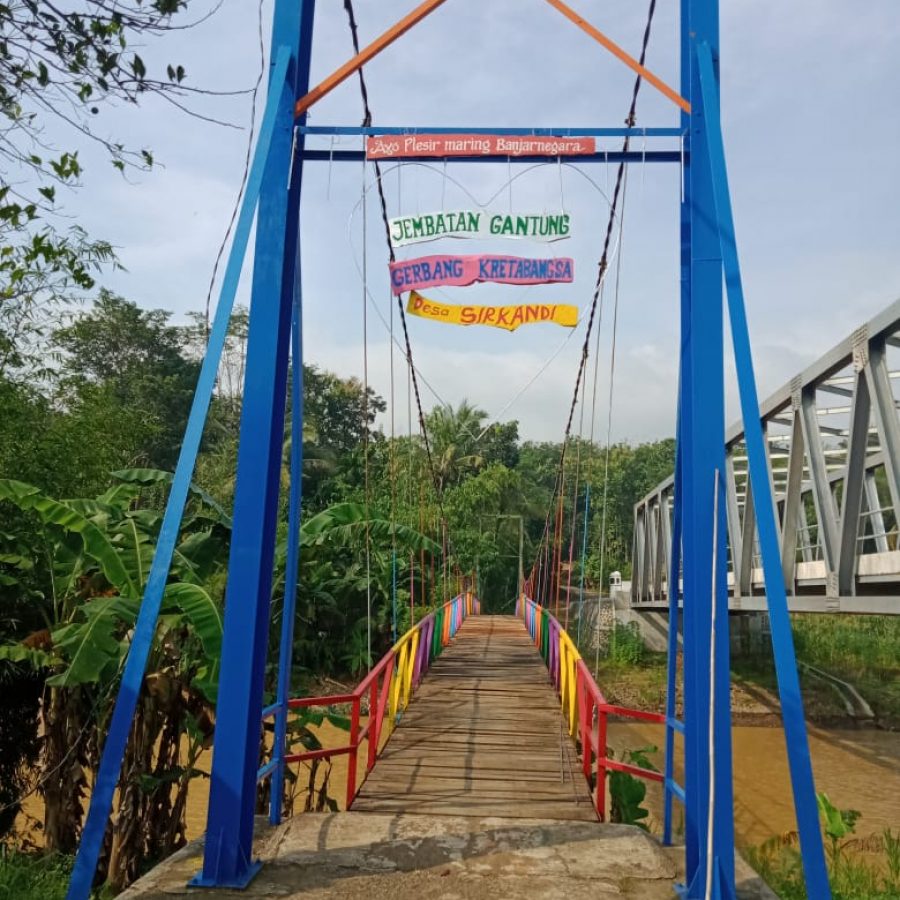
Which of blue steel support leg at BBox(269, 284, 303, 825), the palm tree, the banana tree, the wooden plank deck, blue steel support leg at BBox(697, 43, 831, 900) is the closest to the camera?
blue steel support leg at BBox(697, 43, 831, 900)

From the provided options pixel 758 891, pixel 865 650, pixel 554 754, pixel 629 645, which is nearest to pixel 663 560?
pixel 629 645

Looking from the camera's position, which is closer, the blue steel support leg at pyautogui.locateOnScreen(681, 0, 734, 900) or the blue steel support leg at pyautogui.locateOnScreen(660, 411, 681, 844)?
the blue steel support leg at pyautogui.locateOnScreen(681, 0, 734, 900)

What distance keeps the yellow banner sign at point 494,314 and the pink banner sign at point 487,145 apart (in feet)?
2.33

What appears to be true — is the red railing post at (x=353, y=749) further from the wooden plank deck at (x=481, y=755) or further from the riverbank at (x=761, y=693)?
the riverbank at (x=761, y=693)

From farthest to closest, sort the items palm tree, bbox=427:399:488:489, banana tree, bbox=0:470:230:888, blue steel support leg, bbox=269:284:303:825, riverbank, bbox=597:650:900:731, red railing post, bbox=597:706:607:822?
palm tree, bbox=427:399:488:489, riverbank, bbox=597:650:900:731, banana tree, bbox=0:470:230:888, red railing post, bbox=597:706:607:822, blue steel support leg, bbox=269:284:303:825

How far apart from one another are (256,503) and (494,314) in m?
1.56

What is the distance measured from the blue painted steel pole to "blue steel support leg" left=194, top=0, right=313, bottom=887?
17cm

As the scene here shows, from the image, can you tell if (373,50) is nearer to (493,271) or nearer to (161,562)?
(493,271)

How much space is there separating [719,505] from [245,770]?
2.07 meters

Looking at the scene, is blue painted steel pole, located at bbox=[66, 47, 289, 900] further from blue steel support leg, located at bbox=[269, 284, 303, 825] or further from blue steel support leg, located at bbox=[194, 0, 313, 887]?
blue steel support leg, located at bbox=[269, 284, 303, 825]


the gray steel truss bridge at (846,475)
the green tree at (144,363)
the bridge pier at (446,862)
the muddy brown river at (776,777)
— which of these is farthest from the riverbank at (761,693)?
the green tree at (144,363)

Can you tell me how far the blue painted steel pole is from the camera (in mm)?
2766

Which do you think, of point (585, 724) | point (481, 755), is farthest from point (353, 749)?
point (585, 724)

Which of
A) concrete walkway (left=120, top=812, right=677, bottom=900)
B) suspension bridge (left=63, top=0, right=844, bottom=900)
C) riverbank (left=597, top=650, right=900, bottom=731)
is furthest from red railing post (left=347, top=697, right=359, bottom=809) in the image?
riverbank (left=597, top=650, right=900, bottom=731)
